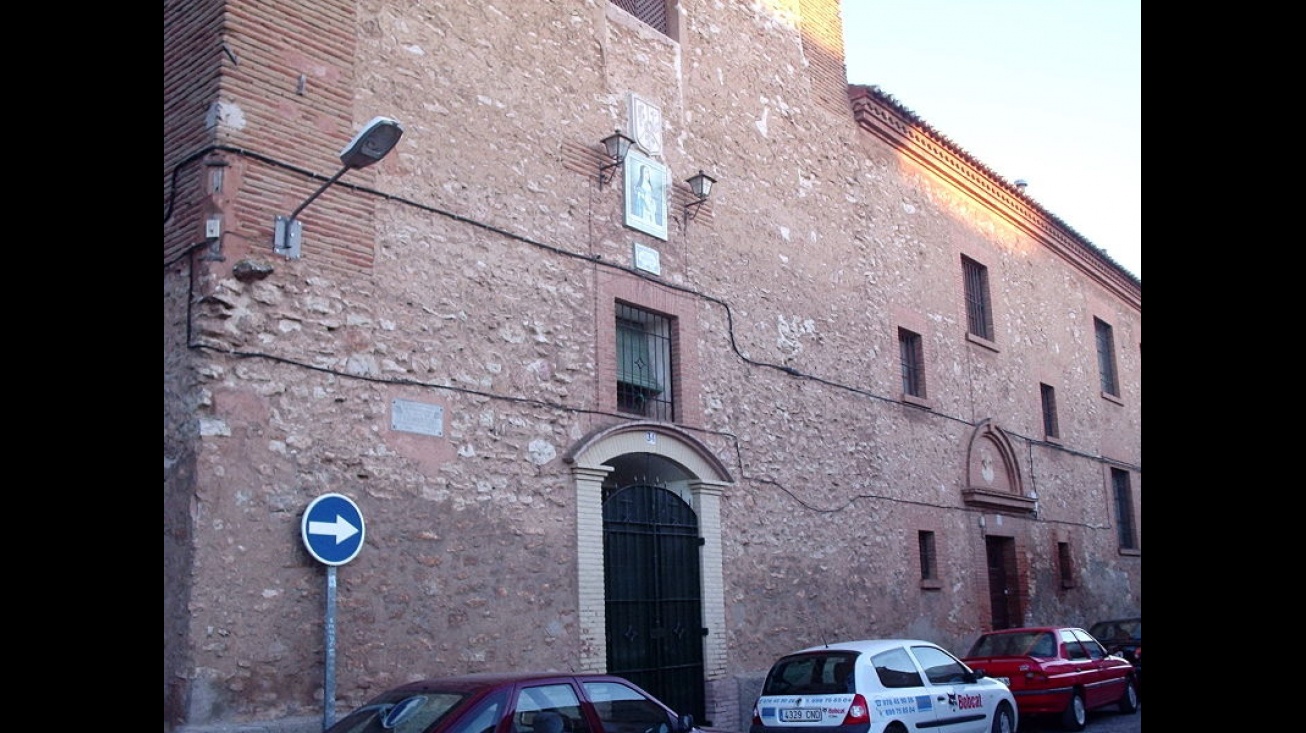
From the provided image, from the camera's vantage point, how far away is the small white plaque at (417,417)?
9.41 m

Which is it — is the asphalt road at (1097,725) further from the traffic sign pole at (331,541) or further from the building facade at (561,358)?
the traffic sign pole at (331,541)

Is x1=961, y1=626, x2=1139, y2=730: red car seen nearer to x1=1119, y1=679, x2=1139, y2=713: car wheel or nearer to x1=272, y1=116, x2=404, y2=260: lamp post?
x1=1119, y1=679, x2=1139, y2=713: car wheel

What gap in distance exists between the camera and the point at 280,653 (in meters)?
8.24

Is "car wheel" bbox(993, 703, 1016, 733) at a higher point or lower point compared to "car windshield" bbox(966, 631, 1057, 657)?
lower

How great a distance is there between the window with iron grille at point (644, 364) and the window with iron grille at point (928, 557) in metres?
5.62

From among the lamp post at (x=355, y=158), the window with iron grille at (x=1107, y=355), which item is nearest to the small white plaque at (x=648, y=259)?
the lamp post at (x=355, y=158)

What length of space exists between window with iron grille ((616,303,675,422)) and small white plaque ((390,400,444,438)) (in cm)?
257

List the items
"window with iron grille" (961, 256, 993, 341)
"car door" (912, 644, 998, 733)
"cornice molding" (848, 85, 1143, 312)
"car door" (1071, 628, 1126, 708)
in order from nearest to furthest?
"car door" (912, 644, 998, 733)
"car door" (1071, 628, 1126, 708)
"cornice molding" (848, 85, 1143, 312)
"window with iron grille" (961, 256, 993, 341)

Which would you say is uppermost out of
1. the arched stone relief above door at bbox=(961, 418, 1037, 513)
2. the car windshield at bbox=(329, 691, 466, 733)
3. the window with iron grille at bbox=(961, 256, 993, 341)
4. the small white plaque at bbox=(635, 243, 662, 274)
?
the window with iron grille at bbox=(961, 256, 993, 341)

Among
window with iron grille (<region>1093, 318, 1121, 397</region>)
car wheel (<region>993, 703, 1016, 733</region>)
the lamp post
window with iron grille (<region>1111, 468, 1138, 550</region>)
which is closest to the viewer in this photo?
the lamp post

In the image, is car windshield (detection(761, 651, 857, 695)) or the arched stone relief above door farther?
the arched stone relief above door

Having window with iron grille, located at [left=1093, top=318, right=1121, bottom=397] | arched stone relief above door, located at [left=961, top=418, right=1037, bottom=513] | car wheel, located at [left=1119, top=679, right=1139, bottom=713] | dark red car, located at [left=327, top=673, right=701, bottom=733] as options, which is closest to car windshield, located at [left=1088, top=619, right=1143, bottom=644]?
arched stone relief above door, located at [left=961, top=418, right=1037, bottom=513]

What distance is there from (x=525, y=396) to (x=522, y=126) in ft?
8.97

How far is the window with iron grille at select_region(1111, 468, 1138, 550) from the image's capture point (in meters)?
23.7
